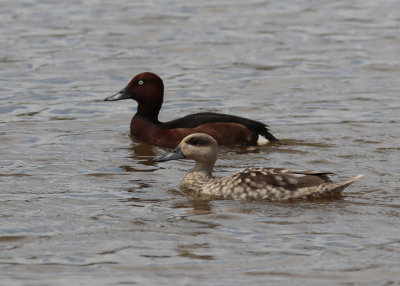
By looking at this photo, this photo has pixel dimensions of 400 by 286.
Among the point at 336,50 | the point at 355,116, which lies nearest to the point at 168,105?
the point at 355,116

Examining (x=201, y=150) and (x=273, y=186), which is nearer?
(x=273, y=186)

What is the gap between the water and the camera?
830 cm

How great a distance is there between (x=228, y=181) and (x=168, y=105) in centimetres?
556

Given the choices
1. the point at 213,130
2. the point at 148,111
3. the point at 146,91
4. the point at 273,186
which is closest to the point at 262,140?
the point at 213,130

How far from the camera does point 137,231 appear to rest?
9.12 m

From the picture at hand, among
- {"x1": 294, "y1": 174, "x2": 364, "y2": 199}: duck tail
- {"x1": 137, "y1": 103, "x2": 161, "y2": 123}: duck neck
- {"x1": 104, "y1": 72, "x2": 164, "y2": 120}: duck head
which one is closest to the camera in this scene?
{"x1": 294, "y1": 174, "x2": 364, "y2": 199}: duck tail

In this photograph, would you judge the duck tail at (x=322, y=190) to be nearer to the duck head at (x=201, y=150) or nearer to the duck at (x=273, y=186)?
the duck at (x=273, y=186)

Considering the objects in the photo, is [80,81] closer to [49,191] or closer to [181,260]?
[49,191]

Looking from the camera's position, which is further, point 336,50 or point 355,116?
point 336,50

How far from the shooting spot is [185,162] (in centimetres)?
1232

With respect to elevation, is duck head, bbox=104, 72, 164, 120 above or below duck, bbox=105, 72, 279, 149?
above

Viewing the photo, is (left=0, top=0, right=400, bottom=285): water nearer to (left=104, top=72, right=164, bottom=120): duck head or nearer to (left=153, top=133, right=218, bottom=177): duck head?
(left=153, top=133, right=218, bottom=177): duck head

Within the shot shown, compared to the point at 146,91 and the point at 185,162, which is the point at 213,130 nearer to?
the point at 185,162

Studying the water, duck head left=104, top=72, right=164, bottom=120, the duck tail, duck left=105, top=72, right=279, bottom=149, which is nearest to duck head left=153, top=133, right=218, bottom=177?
the water
